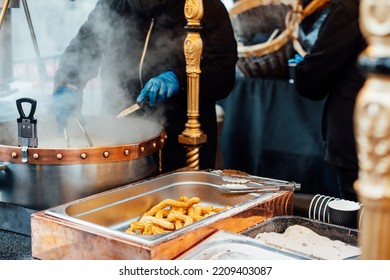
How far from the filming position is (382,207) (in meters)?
0.58

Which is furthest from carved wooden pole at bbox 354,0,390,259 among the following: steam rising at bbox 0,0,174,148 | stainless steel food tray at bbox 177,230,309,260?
steam rising at bbox 0,0,174,148

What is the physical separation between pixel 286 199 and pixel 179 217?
1.10ft

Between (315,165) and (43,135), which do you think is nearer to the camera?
(43,135)

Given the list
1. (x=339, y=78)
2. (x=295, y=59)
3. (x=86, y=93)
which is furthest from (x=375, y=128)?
(x=295, y=59)

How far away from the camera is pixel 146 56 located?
2430 mm

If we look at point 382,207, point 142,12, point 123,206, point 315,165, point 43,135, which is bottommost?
point 315,165

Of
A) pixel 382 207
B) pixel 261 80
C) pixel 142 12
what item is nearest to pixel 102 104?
pixel 142 12

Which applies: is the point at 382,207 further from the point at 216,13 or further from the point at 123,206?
the point at 216,13

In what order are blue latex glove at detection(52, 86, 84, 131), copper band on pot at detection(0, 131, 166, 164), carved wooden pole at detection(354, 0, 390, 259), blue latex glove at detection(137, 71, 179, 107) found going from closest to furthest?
carved wooden pole at detection(354, 0, 390, 259) → copper band on pot at detection(0, 131, 166, 164) → blue latex glove at detection(52, 86, 84, 131) → blue latex glove at detection(137, 71, 179, 107)

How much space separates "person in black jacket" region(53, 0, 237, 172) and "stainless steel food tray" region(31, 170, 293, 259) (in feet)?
1.57

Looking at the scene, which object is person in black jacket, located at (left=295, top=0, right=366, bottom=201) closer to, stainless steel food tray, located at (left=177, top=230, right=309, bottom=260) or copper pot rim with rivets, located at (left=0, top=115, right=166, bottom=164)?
copper pot rim with rivets, located at (left=0, top=115, right=166, bottom=164)

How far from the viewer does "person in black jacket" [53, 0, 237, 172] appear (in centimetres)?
238

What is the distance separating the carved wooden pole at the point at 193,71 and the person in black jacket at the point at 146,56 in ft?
0.46

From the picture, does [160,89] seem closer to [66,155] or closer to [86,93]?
[66,155]
